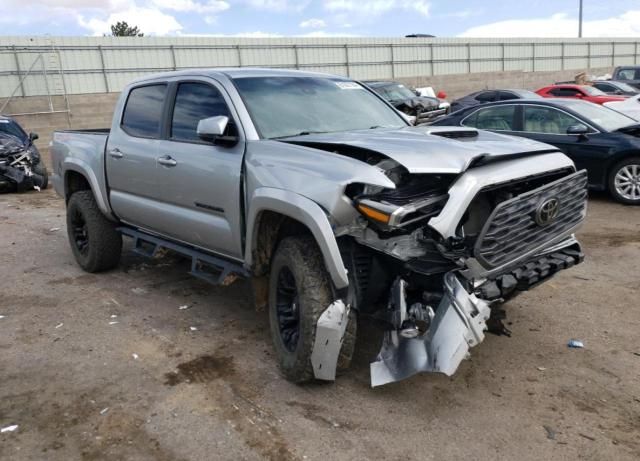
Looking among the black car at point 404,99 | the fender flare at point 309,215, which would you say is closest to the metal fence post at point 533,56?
the black car at point 404,99

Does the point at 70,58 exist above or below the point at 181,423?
above

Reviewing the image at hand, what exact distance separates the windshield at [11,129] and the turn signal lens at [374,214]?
39.0ft

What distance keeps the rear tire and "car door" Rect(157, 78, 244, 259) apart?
4.43 feet

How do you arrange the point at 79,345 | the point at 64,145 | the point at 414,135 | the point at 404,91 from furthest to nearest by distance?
the point at 404,91 → the point at 64,145 → the point at 79,345 → the point at 414,135

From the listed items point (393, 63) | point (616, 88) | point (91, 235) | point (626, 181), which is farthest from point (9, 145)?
point (393, 63)

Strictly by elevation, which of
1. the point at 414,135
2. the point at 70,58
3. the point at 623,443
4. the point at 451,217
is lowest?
the point at 623,443

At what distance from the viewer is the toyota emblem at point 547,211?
3.50 meters

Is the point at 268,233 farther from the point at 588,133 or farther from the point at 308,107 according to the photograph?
the point at 588,133

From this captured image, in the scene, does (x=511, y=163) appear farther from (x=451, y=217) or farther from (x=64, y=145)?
(x=64, y=145)

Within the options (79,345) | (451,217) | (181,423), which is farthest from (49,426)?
(451,217)

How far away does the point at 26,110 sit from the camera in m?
19.4

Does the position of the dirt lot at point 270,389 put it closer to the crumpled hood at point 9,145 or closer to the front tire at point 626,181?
the front tire at point 626,181

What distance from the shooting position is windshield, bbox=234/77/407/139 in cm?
421

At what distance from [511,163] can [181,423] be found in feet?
7.92
